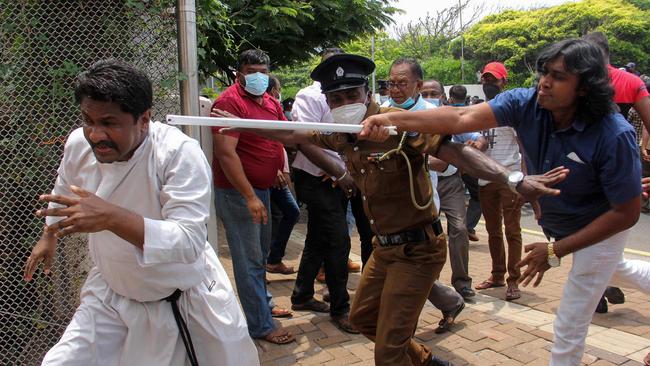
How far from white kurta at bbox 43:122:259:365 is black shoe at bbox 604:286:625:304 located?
3.43m

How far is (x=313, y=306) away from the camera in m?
4.73

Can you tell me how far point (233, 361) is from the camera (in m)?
2.38

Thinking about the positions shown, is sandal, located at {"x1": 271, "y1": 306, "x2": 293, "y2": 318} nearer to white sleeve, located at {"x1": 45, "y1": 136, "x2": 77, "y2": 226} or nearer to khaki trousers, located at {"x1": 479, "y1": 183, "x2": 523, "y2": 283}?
khaki trousers, located at {"x1": 479, "y1": 183, "x2": 523, "y2": 283}

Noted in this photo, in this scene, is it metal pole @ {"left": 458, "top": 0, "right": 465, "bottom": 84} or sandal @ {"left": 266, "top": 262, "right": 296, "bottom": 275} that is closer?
sandal @ {"left": 266, "top": 262, "right": 296, "bottom": 275}

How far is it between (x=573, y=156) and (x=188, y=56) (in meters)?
2.21

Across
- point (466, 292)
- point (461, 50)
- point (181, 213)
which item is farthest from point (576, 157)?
point (461, 50)

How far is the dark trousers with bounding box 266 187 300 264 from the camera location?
536cm

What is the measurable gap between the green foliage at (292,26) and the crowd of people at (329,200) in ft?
13.7

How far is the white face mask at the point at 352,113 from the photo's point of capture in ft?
10.4

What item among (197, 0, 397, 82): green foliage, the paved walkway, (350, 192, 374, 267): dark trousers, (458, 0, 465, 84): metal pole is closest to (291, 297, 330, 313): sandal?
the paved walkway

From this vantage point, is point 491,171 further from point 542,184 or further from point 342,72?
point 342,72

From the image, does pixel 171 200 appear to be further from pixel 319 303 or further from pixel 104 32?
pixel 319 303

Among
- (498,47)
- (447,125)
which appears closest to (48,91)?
(447,125)

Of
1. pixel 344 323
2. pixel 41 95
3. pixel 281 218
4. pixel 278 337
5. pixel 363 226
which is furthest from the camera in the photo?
pixel 281 218
